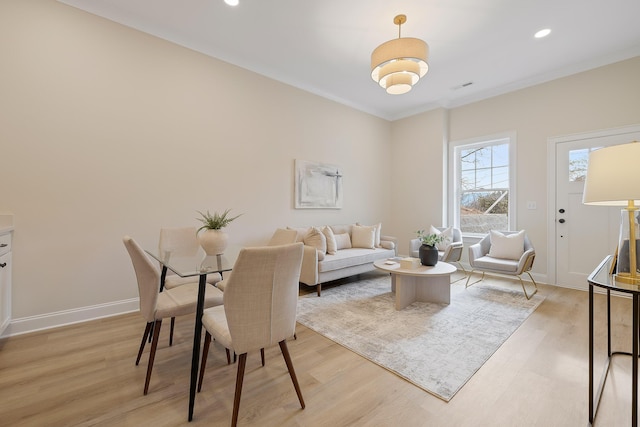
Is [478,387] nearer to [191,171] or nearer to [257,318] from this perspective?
[257,318]

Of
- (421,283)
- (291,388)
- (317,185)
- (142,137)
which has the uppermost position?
(142,137)

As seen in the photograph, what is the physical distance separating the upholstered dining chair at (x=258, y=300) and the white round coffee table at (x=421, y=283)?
73.4 inches

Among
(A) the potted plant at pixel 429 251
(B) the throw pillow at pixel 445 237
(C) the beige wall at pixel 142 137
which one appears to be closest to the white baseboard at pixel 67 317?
(C) the beige wall at pixel 142 137

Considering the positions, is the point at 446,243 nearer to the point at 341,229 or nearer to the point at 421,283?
the point at 421,283

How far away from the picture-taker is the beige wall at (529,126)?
360cm

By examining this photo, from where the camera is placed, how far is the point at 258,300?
4.51 feet

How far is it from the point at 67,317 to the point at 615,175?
169 inches

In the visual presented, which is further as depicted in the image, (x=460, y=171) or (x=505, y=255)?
(x=460, y=171)

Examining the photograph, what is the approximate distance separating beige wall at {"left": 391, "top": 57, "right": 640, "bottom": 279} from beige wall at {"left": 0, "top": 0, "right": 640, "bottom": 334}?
0.02 m

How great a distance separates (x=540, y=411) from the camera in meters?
1.54

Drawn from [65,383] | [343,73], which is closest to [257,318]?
[65,383]

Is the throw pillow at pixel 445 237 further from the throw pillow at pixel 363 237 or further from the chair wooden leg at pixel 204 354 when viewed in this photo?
the chair wooden leg at pixel 204 354

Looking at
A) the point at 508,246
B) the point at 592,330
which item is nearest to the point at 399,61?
the point at 592,330

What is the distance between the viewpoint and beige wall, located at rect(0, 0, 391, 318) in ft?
8.01
